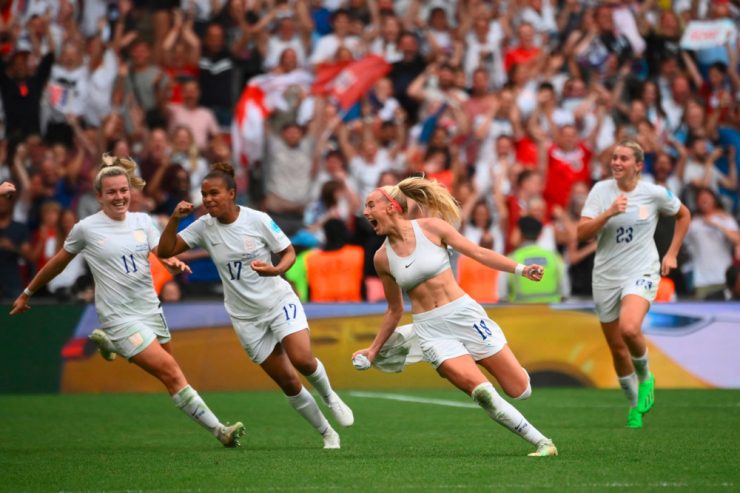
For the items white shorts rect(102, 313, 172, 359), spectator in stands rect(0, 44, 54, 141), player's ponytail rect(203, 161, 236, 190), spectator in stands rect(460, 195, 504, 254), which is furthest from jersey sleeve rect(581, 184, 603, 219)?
spectator in stands rect(0, 44, 54, 141)

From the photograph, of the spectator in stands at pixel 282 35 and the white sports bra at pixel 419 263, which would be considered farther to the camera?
the spectator in stands at pixel 282 35

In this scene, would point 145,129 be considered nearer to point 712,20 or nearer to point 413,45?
point 413,45

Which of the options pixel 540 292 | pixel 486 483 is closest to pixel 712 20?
pixel 540 292

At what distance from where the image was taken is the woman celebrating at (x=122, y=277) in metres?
11.0

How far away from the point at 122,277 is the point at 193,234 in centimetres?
73

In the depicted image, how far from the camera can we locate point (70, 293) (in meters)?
17.8

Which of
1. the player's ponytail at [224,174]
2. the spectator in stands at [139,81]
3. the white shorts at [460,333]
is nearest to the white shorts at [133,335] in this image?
the player's ponytail at [224,174]

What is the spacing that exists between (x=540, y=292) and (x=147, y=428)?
20.8ft

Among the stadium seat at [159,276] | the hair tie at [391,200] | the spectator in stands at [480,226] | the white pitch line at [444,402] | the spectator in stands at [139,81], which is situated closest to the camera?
the hair tie at [391,200]

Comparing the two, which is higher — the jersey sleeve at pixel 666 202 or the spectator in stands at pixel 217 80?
the jersey sleeve at pixel 666 202

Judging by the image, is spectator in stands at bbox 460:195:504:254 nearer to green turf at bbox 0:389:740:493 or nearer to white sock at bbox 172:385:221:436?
green turf at bbox 0:389:740:493

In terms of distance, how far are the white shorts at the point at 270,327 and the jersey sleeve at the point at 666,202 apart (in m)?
3.77

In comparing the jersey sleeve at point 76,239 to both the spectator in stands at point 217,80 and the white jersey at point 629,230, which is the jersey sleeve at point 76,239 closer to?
the white jersey at point 629,230

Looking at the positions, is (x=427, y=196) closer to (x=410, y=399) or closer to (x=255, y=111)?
(x=410, y=399)
